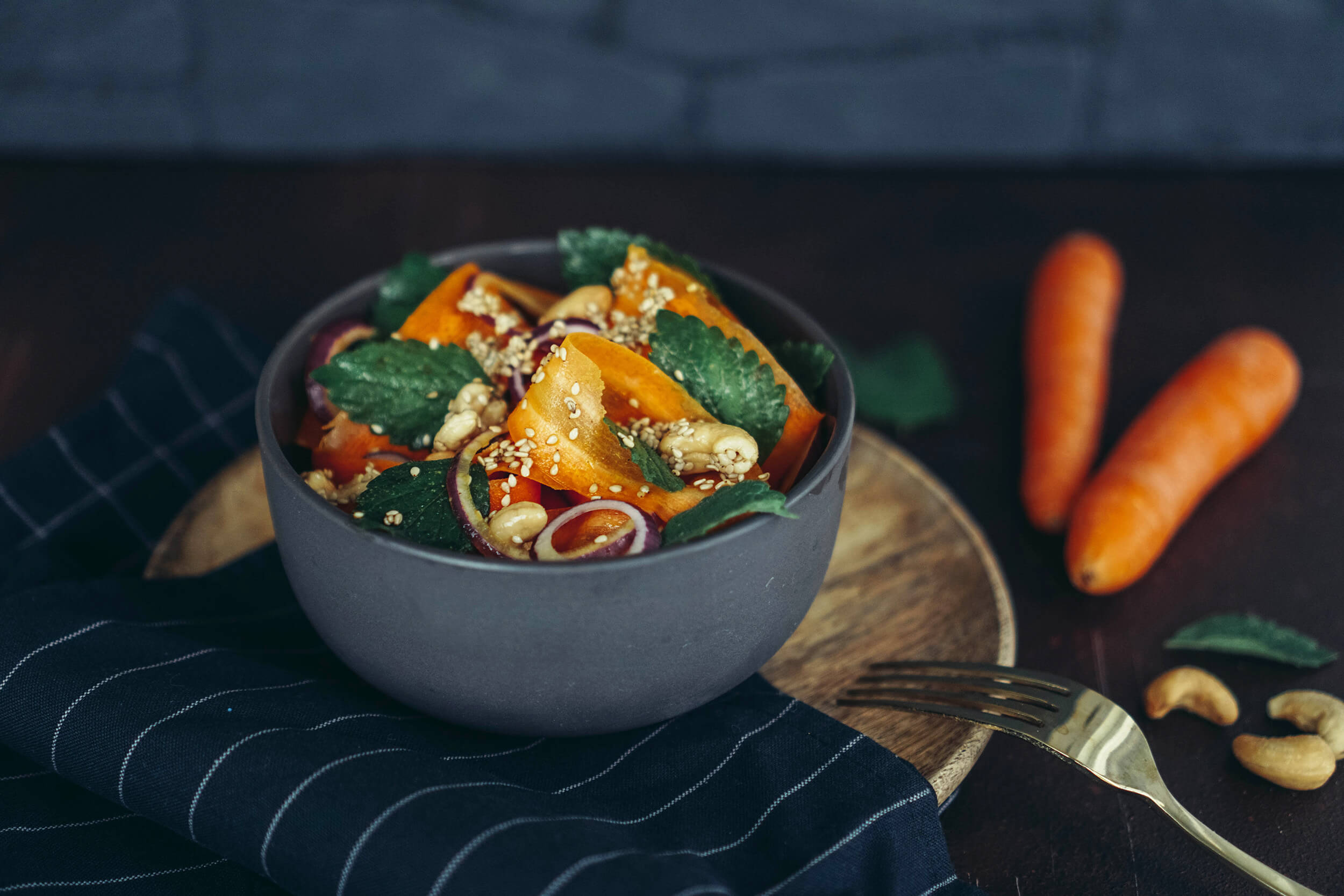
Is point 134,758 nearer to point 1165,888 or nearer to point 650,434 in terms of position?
point 650,434

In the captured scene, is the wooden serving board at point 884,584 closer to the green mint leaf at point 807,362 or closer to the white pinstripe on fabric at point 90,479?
the white pinstripe on fabric at point 90,479

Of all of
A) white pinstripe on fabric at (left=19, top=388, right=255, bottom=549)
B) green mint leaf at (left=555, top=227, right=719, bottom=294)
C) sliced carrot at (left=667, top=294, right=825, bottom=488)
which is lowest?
white pinstripe on fabric at (left=19, top=388, right=255, bottom=549)

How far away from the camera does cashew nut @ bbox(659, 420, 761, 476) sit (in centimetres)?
123

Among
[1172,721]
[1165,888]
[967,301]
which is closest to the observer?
[1165,888]

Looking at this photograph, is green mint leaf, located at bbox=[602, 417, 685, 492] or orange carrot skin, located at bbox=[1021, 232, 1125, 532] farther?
orange carrot skin, located at bbox=[1021, 232, 1125, 532]

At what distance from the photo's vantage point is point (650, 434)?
1.31m

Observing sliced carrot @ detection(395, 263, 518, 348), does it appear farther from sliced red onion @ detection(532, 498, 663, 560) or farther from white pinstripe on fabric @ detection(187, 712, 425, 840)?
white pinstripe on fabric @ detection(187, 712, 425, 840)

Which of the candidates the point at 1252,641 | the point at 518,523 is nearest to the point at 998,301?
the point at 1252,641

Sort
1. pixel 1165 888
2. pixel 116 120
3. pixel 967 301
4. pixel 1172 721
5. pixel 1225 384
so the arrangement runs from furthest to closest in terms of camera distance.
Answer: pixel 116 120, pixel 967 301, pixel 1225 384, pixel 1172 721, pixel 1165 888

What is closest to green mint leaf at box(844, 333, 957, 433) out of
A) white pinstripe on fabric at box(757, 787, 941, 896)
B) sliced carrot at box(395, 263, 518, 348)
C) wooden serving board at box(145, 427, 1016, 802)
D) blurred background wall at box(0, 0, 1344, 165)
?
wooden serving board at box(145, 427, 1016, 802)

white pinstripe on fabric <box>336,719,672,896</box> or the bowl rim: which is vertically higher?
the bowl rim

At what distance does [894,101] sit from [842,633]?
2.39 m

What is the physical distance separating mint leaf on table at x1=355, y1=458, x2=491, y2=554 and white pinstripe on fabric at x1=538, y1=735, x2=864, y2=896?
0.35 m

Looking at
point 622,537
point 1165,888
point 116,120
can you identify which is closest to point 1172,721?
point 1165,888
